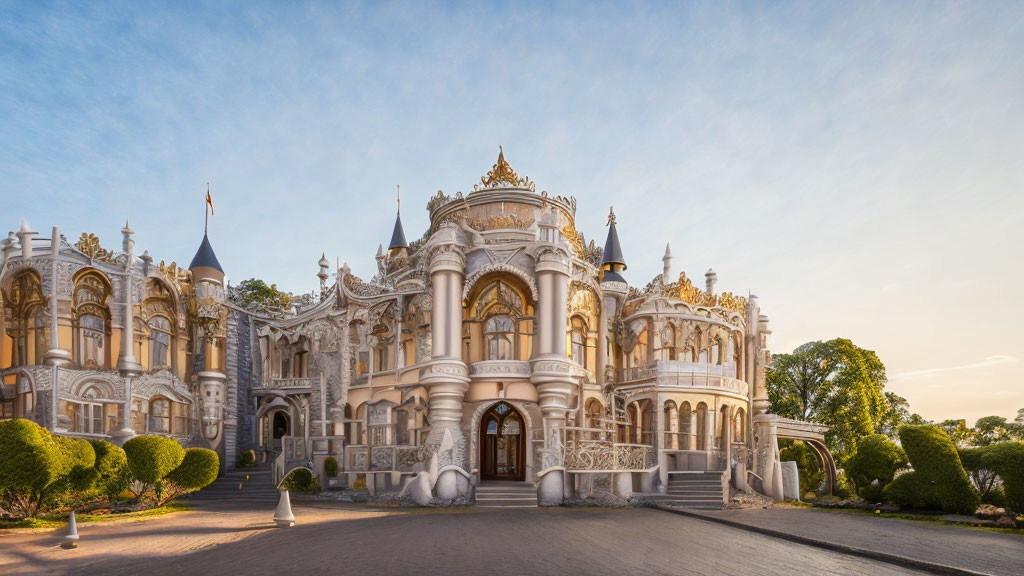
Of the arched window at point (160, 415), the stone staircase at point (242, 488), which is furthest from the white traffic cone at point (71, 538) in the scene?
the arched window at point (160, 415)

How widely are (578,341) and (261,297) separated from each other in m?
27.1

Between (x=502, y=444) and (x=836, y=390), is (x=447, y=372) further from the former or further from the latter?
(x=836, y=390)

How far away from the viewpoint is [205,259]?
4144 centimetres

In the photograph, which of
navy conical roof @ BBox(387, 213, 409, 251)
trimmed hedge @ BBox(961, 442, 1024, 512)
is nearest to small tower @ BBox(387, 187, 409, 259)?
navy conical roof @ BBox(387, 213, 409, 251)

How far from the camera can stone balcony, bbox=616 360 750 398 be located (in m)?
34.3

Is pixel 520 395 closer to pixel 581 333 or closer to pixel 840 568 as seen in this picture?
pixel 581 333

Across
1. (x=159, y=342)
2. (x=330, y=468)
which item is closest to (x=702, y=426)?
(x=330, y=468)

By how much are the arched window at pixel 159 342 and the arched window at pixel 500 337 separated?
1863 centimetres

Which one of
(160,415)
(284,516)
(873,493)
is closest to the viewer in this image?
(284,516)

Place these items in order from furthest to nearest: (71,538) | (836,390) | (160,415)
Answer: (836,390)
(160,415)
(71,538)

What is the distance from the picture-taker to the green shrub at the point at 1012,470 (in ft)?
68.6

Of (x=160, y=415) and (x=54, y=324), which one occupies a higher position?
(x=54, y=324)

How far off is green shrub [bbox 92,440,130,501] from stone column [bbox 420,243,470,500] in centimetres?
1101

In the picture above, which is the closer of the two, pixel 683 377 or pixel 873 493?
pixel 873 493
